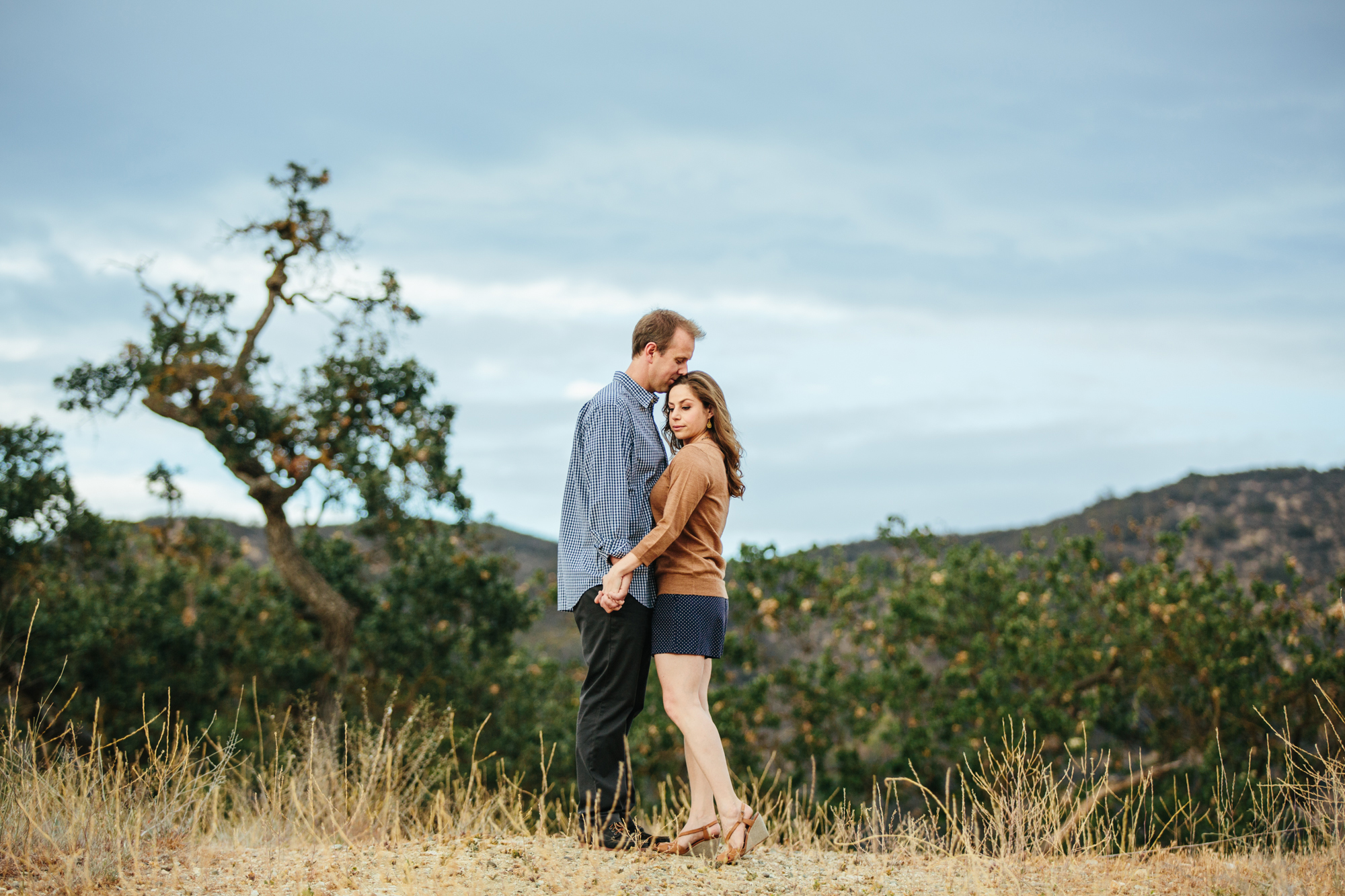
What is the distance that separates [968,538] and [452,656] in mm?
22120

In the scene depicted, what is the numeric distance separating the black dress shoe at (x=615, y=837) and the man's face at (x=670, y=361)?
1844 millimetres

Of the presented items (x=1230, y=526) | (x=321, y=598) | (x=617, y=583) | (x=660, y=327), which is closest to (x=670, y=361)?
(x=660, y=327)

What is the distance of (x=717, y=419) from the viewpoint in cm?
440

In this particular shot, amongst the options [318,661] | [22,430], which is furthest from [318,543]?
[22,430]

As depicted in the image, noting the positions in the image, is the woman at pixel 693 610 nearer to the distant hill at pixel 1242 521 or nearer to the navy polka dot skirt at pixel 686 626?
the navy polka dot skirt at pixel 686 626

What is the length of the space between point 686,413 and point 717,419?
0.14m

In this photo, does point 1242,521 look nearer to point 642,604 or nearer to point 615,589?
point 642,604

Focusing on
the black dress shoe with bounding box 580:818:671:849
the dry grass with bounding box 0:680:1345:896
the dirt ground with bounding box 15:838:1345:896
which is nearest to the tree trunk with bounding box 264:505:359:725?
the dry grass with bounding box 0:680:1345:896

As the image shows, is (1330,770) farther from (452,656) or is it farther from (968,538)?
(968,538)

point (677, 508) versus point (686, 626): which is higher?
point (677, 508)

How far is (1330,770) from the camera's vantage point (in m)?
4.62

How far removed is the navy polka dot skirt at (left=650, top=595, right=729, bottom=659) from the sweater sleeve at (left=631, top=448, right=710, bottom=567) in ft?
0.67

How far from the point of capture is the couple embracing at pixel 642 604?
4148 millimetres

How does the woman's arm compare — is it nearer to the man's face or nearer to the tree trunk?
the man's face
